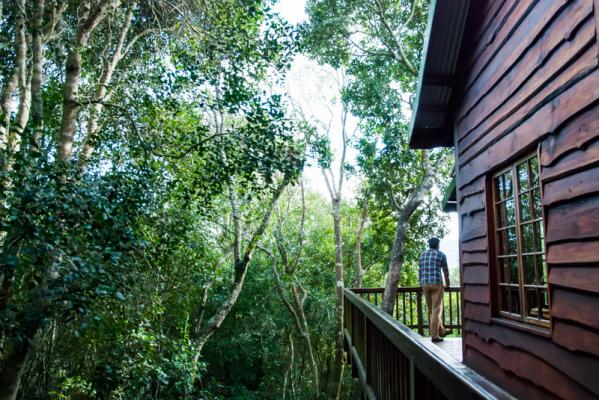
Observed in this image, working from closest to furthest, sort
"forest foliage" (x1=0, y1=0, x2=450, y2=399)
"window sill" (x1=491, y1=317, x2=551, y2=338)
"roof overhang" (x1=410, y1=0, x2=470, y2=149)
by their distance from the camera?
1. "window sill" (x1=491, y1=317, x2=551, y2=338)
2. "forest foliage" (x1=0, y1=0, x2=450, y2=399)
3. "roof overhang" (x1=410, y1=0, x2=470, y2=149)

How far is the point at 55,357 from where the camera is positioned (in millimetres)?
8789

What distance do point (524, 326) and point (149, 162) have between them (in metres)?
5.80

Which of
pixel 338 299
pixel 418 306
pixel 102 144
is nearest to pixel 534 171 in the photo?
pixel 418 306

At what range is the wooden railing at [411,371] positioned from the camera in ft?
4.91

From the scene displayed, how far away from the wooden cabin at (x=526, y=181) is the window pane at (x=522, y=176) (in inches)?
0.5

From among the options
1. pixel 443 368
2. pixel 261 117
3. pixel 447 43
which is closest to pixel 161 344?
pixel 261 117

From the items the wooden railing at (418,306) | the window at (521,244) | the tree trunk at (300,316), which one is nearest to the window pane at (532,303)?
the window at (521,244)

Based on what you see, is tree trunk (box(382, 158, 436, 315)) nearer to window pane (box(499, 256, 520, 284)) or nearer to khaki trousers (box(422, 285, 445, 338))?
khaki trousers (box(422, 285, 445, 338))

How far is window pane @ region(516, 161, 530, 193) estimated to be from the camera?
3.67m

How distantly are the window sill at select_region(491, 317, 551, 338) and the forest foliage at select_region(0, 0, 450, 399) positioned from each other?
323 centimetres

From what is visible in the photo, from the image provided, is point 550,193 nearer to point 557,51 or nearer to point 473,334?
point 557,51

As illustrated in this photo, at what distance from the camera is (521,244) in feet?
12.0

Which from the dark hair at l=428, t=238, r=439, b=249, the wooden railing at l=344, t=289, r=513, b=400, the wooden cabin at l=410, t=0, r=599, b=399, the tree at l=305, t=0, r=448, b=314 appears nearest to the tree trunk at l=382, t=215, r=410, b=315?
the tree at l=305, t=0, r=448, b=314

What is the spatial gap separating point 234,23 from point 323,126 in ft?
38.6
